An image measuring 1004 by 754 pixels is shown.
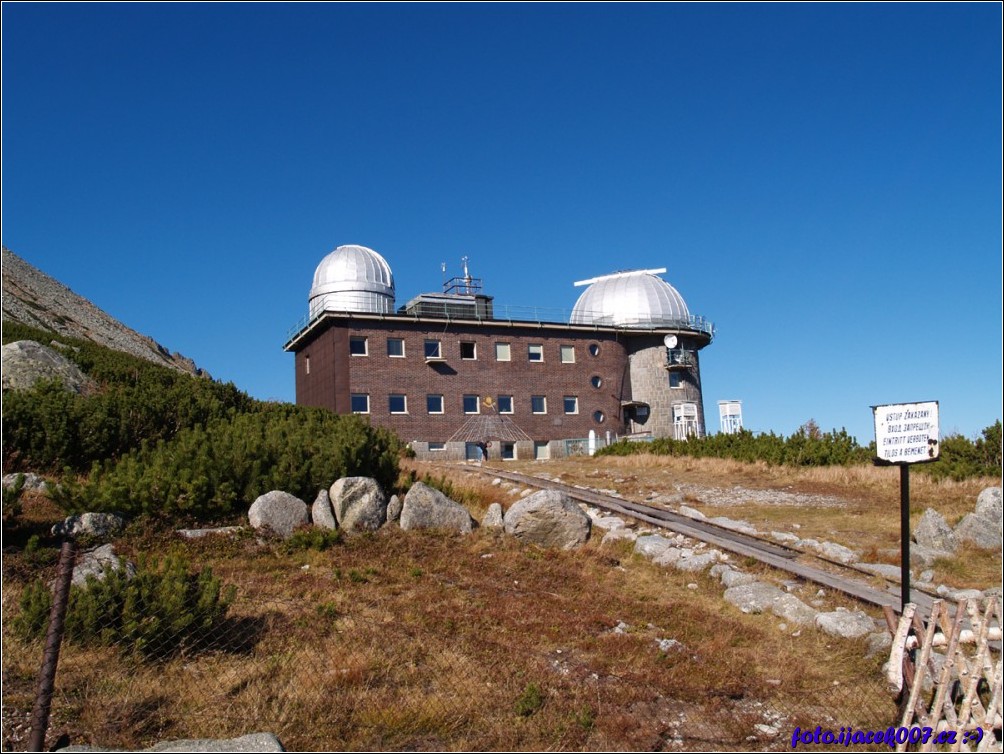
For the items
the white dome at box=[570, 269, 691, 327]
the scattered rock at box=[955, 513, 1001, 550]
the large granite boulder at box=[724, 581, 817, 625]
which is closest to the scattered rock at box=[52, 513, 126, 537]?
the large granite boulder at box=[724, 581, 817, 625]

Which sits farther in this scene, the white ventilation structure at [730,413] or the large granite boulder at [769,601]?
the white ventilation structure at [730,413]

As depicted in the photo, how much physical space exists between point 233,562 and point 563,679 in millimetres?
5788

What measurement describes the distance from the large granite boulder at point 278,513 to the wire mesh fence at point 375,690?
370 cm

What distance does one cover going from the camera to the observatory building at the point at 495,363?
41.6 m

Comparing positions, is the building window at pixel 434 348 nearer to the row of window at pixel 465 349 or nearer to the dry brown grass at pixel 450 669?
the row of window at pixel 465 349

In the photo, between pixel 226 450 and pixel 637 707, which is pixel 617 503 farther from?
pixel 637 707

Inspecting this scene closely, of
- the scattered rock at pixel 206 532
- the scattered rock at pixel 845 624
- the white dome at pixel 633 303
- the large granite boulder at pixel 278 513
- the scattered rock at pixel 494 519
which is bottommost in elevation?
the scattered rock at pixel 845 624

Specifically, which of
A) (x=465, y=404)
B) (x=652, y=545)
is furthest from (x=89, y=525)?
(x=465, y=404)

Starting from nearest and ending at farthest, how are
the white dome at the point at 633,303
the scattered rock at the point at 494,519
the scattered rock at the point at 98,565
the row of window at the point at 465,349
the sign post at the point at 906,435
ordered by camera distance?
the scattered rock at the point at 98,565, the sign post at the point at 906,435, the scattered rock at the point at 494,519, the row of window at the point at 465,349, the white dome at the point at 633,303

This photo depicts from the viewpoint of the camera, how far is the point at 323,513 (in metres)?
14.2

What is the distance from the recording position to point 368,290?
156 feet

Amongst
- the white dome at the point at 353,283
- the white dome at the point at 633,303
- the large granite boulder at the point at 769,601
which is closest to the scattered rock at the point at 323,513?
the large granite boulder at the point at 769,601

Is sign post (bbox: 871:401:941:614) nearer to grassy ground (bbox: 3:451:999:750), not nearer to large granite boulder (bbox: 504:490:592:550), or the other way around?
grassy ground (bbox: 3:451:999:750)

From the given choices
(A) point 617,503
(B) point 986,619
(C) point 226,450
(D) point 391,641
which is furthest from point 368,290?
(B) point 986,619
